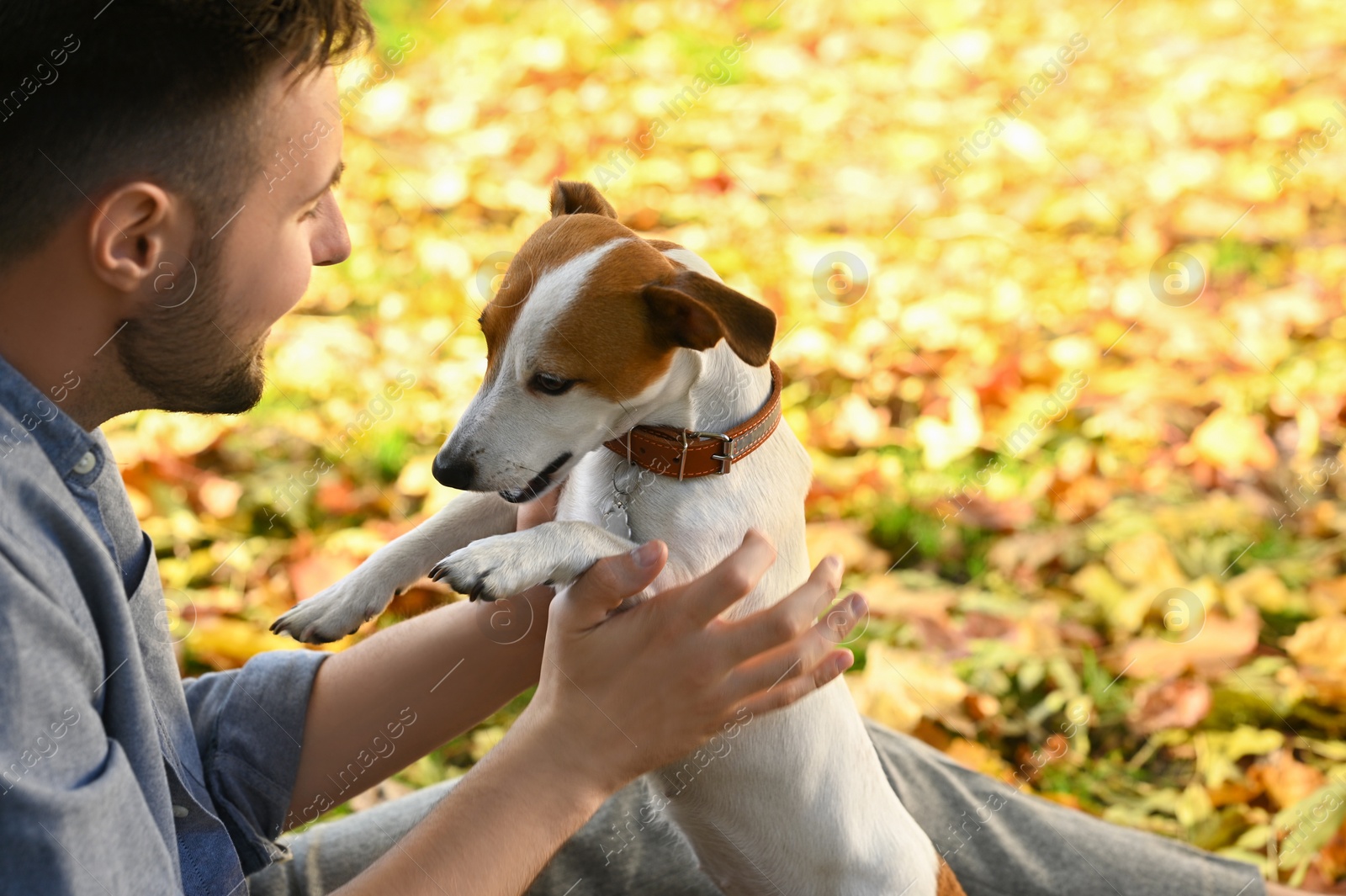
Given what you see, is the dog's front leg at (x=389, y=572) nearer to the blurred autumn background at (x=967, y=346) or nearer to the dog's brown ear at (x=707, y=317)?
the dog's brown ear at (x=707, y=317)

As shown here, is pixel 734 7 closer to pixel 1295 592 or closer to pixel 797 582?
pixel 1295 592

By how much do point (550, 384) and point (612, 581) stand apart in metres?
0.40

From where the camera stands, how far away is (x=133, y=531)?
1.61 m

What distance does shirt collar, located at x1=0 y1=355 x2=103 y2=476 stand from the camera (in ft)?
4.06

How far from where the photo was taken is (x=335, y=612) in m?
1.83

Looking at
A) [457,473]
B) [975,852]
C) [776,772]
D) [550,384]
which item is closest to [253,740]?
[457,473]

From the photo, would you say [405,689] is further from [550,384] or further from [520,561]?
[550,384]

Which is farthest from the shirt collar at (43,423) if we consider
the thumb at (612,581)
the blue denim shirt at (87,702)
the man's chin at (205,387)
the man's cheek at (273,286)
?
the thumb at (612,581)

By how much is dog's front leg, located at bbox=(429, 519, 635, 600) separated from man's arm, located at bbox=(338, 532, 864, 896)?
0.05m

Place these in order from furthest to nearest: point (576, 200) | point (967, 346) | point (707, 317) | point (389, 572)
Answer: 1. point (967, 346)
2. point (576, 200)
3. point (389, 572)
4. point (707, 317)

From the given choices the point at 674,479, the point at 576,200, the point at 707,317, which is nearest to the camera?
the point at 707,317

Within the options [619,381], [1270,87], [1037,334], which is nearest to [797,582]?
[619,381]

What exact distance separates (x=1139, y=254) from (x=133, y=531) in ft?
13.7

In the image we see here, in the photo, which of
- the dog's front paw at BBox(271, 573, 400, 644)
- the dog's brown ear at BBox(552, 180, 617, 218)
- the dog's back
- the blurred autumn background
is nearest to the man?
the dog's front paw at BBox(271, 573, 400, 644)
